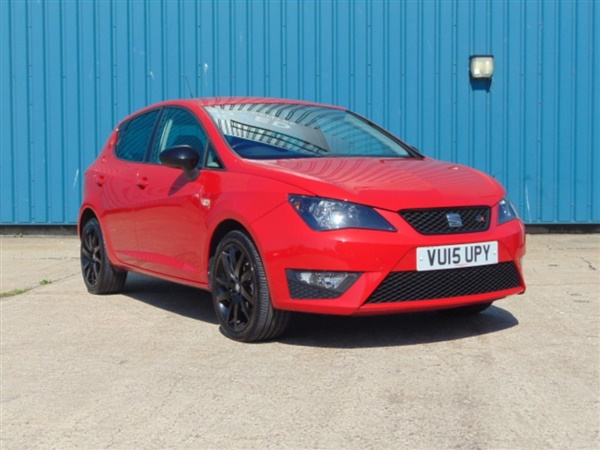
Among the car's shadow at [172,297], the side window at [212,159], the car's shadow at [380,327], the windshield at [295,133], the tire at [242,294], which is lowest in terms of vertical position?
the car's shadow at [172,297]

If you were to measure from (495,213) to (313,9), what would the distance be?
620cm

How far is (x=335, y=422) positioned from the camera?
360 cm

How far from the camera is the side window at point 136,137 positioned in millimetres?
6373

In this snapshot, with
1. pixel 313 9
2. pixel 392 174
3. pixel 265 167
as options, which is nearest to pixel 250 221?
pixel 265 167

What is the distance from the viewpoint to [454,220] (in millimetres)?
4672

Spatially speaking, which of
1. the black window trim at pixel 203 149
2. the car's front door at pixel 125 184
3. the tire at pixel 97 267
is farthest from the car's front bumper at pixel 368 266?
the tire at pixel 97 267

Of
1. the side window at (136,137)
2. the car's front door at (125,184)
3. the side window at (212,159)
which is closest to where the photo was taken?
the side window at (212,159)

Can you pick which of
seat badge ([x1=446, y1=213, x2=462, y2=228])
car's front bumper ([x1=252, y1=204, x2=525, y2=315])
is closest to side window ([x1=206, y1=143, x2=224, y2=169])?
car's front bumper ([x1=252, y1=204, x2=525, y2=315])

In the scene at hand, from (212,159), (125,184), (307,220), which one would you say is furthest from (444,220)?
(125,184)

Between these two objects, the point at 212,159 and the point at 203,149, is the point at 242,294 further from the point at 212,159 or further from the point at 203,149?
the point at 203,149

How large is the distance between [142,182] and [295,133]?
1.19 meters

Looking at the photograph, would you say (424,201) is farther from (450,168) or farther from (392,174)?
(450,168)

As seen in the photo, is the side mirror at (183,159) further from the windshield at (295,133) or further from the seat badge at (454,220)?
the seat badge at (454,220)

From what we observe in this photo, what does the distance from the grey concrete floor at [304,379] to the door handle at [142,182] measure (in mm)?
879
